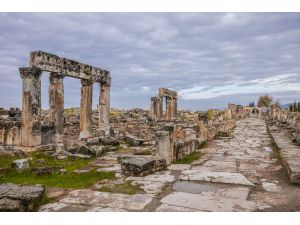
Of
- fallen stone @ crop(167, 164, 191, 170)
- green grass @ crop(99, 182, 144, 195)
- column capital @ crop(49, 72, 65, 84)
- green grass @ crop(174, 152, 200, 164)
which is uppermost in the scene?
column capital @ crop(49, 72, 65, 84)

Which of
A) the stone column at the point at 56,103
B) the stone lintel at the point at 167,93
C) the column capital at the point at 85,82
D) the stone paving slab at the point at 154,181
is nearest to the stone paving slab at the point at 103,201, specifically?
the stone paving slab at the point at 154,181

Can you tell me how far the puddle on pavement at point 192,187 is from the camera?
19.9 feet

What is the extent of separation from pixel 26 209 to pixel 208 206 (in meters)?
2.86

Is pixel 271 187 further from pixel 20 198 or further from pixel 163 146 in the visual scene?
pixel 20 198

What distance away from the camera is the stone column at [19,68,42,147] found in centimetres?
1173

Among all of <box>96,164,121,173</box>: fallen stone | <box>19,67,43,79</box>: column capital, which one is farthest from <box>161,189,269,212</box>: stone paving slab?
<box>19,67,43,79</box>: column capital

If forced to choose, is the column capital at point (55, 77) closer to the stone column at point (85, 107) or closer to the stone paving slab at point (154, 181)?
the stone column at point (85, 107)

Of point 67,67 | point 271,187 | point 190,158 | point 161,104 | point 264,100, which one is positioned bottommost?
point 271,187

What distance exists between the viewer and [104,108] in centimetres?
1748

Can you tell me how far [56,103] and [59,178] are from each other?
6.85m

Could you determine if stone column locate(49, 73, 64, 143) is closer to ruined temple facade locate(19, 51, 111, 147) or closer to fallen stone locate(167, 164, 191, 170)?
ruined temple facade locate(19, 51, 111, 147)

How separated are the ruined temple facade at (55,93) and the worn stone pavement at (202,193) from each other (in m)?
6.24

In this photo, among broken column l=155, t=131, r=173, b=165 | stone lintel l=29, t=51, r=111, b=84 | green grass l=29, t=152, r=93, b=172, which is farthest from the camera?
stone lintel l=29, t=51, r=111, b=84

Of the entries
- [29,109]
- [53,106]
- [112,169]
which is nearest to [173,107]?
[53,106]
